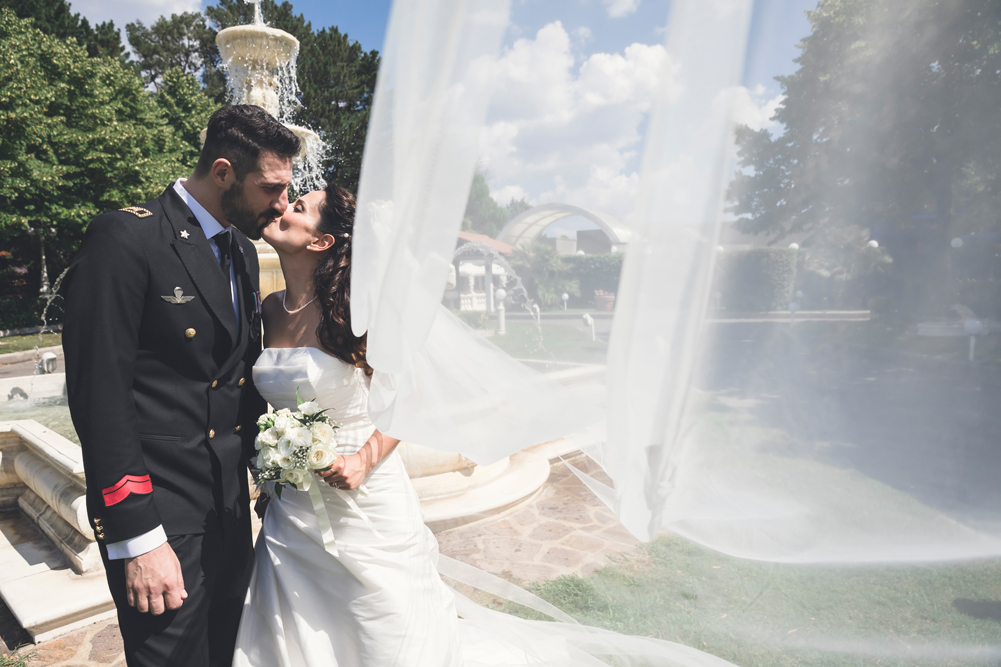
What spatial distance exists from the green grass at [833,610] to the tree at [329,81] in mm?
26645

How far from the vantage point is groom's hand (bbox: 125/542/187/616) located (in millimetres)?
1700

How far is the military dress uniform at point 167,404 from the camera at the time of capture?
5.46ft

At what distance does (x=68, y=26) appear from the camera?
2519 centimetres

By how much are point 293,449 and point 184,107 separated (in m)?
29.4

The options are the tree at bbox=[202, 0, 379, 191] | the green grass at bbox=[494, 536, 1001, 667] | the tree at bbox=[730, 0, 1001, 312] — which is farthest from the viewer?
the tree at bbox=[202, 0, 379, 191]

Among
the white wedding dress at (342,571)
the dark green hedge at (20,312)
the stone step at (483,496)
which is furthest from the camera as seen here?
the dark green hedge at (20,312)

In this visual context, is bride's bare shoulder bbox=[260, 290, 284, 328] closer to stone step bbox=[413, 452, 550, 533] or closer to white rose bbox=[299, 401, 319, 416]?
white rose bbox=[299, 401, 319, 416]

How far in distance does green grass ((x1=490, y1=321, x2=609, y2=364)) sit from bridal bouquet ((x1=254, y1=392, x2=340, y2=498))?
74 centimetres

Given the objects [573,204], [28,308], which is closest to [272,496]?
[573,204]

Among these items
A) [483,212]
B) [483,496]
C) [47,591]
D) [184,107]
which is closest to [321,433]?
[483,212]

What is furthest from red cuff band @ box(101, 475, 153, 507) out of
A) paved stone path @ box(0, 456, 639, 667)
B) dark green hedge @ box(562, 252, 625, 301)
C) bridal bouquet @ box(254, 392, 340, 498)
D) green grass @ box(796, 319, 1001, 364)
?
green grass @ box(796, 319, 1001, 364)

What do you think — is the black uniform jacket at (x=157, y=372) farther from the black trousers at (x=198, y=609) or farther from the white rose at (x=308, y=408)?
the white rose at (x=308, y=408)

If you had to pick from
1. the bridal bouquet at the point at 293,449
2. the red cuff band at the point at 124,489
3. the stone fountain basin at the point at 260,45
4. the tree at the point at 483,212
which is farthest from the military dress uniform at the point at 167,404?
the stone fountain basin at the point at 260,45

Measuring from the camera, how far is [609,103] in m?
1.47
